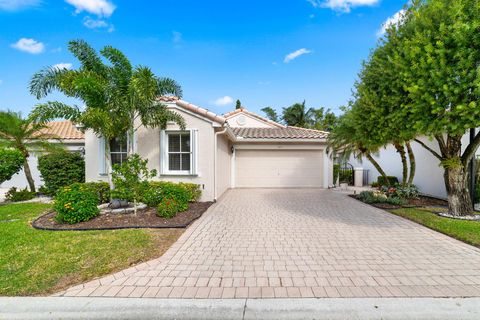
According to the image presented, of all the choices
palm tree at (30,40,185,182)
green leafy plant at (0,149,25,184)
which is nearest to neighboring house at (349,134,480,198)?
palm tree at (30,40,185,182)

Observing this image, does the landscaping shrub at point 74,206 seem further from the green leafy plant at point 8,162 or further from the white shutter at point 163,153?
the green leafy plant at point 8,162

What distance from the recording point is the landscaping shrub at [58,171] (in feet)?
35.7

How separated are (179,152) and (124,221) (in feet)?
12.8

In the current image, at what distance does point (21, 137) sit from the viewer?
1159 cm

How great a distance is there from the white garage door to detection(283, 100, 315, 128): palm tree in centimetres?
2022

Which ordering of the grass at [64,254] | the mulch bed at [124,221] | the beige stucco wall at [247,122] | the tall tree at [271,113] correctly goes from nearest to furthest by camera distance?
the grass at [64,254] → the mulch bed at [124,221] → the beige stucco wall at [247,122] → the tall tree at [271,113]

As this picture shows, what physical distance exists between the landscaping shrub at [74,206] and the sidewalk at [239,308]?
3.50 m

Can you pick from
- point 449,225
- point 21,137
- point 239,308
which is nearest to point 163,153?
point 21,137

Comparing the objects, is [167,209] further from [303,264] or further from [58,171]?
[58,171]

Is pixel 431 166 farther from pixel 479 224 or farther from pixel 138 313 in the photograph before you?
pixel 138 313

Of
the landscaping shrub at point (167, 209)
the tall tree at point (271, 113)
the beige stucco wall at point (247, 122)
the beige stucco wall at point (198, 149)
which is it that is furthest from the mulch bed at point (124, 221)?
the tall tree at point (271, 113)

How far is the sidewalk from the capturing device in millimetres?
2921

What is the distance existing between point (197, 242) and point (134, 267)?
153 cm

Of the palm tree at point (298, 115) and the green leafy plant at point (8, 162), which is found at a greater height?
the palm tree at point (298, 115)
